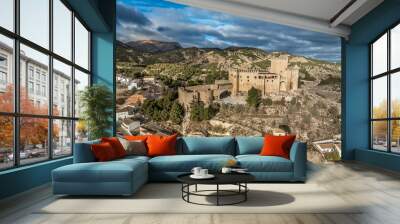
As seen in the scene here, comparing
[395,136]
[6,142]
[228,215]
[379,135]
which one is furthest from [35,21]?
[379,135]

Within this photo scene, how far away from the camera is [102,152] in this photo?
596 centimetres

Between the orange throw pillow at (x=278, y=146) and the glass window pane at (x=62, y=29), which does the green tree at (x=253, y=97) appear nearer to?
the orange throw pillow at (x=278, y=146)

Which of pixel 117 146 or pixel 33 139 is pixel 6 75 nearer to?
pixel 33 139

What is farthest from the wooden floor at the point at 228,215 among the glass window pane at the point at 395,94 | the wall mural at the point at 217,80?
the wall mural at the point at 217,80

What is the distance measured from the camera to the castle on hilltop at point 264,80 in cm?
1147

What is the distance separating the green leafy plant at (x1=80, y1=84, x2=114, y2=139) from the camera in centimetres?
818

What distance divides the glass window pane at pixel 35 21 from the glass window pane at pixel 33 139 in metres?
1.28

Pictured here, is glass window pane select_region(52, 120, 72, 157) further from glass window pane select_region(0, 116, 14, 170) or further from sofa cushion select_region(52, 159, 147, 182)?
sofa cushion select_region(52, 159, 147, 182)

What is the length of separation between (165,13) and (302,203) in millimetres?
8447

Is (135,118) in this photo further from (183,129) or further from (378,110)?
(378,110)

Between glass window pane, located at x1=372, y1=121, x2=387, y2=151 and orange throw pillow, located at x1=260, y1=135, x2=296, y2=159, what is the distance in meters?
3.53

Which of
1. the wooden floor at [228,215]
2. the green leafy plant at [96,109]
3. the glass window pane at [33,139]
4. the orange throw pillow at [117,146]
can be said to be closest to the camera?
the wooden floor at [228,215]

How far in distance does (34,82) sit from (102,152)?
5.01 ft

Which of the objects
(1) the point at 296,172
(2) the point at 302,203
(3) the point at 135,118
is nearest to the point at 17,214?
(2) the point at 302,203
